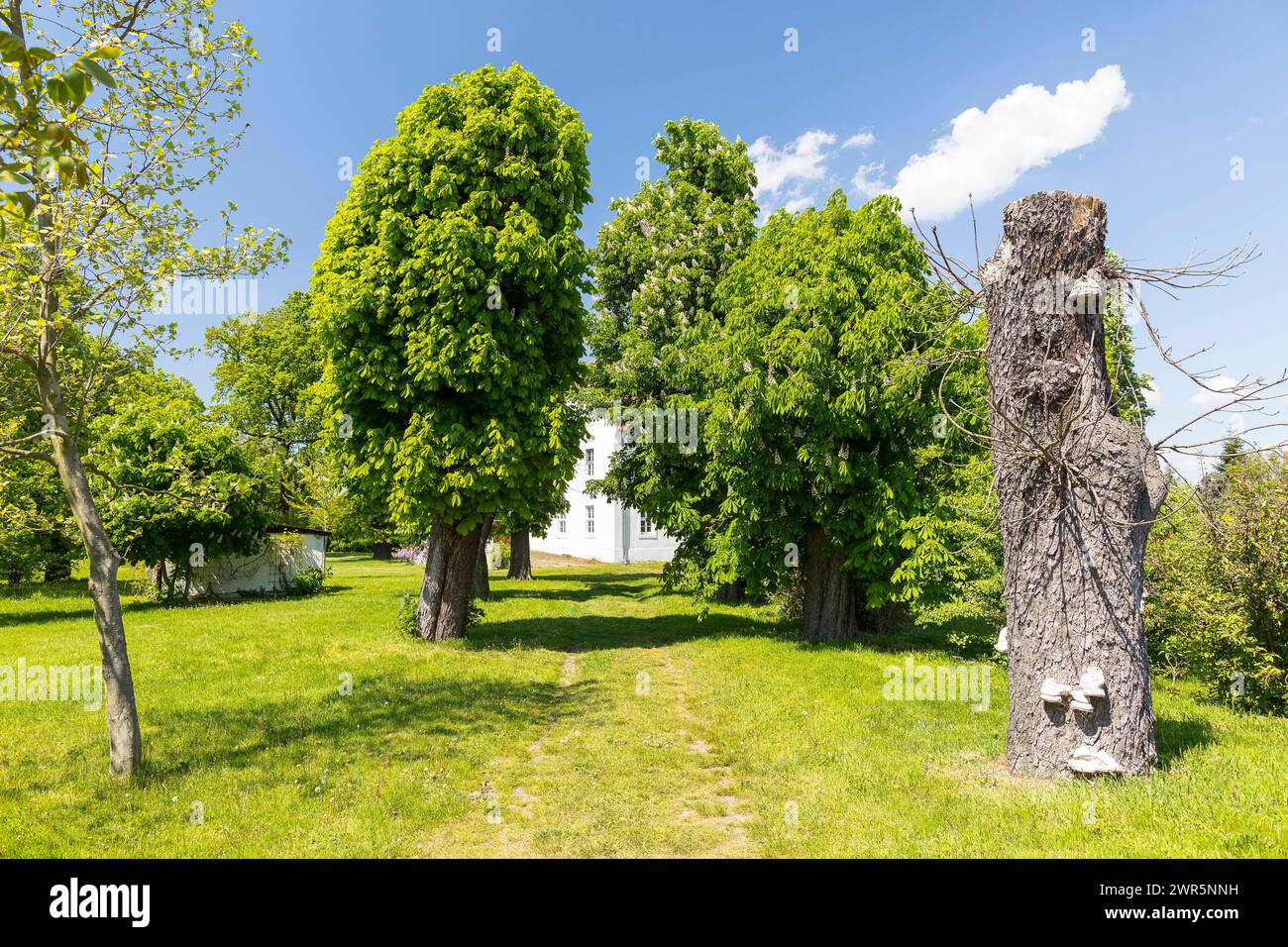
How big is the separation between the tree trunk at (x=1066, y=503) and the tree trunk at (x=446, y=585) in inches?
450

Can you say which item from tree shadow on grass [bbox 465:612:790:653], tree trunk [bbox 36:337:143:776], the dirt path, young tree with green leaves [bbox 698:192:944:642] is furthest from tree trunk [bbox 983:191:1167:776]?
tree shadow on grass [bbox 465:612:790:653]

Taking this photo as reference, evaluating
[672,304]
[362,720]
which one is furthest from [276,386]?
[362,720]

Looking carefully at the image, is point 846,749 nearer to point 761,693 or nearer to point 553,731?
point 761,693

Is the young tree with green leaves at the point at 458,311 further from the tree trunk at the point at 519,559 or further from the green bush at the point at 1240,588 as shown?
the tree trunk at the point at 519,559

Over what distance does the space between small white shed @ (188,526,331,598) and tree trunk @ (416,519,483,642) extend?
14661mm

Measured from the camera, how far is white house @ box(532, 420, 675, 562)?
47.0m

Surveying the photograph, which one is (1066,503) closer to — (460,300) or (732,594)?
(460,300)

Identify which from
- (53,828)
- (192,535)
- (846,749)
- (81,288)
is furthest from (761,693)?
(192,535)

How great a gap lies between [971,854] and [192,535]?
26.0 metres

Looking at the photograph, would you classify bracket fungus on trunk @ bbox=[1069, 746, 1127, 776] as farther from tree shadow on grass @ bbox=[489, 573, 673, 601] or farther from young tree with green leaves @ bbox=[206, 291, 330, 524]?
young tree with green leaves @ bbox=[206, 291, 330, 524]

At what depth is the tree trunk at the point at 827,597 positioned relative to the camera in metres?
16.2

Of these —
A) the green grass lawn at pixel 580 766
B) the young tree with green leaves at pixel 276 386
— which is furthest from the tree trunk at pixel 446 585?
the young tree with green leaves at pixel 276 386

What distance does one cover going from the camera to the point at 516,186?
49.5 ft

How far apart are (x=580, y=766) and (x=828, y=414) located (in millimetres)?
8551
